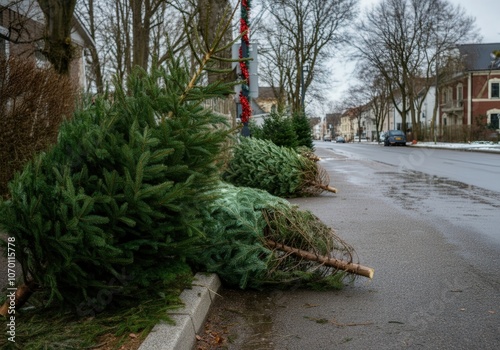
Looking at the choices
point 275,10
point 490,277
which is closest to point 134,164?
point 490,277

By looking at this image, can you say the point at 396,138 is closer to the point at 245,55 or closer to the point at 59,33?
the point at 245,55

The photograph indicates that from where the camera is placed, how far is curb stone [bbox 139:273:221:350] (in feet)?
10.3

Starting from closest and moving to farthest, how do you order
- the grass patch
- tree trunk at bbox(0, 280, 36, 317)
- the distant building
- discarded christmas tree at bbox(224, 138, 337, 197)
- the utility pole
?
the grass patch < tree trunk at bbox(0, 280, 36, 317) < discarded christmas tree at bbox(224, 138, 337, 197) < the utility pole < the distant building

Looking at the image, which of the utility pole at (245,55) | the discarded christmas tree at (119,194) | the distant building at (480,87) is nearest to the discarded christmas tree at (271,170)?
the utility pole at (245,55)

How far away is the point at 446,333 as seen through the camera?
12.7ft

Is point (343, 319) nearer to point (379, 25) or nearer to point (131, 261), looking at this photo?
point (131, 261)

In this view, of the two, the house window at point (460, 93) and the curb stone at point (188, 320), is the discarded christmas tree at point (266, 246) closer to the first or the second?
the curb stone at point (188, 320)

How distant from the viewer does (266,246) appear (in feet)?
16.1

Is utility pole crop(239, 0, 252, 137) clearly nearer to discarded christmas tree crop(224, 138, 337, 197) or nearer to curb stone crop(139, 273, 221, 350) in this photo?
discarded christmas tree crop(224, 138, 337, 197)

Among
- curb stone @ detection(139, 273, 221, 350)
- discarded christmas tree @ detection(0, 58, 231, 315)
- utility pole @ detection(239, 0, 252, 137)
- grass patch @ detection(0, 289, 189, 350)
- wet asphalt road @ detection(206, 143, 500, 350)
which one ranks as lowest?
wet asphalt road @ detection(206, 143, 500, 350)

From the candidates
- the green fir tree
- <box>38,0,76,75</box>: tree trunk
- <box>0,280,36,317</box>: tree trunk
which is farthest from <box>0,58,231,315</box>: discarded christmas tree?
the green fir tree

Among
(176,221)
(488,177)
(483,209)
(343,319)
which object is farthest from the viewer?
(488,177)

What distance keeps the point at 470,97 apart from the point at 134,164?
67.2 metres

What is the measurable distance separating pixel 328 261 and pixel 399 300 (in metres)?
0.67
